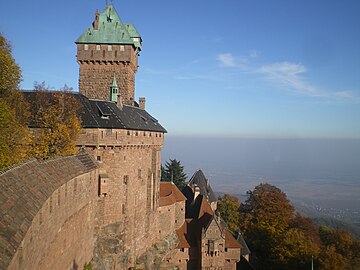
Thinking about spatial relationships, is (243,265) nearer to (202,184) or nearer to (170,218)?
(170,218)

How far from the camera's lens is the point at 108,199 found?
74.4ft

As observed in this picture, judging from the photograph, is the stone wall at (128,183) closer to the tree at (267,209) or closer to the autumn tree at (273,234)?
the autumn tree at (273,234)

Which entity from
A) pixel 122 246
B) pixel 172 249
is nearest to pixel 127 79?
pixel 122 246

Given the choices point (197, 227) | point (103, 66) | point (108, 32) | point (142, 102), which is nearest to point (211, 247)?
point (197, 227)

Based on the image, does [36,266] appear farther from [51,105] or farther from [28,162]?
[51,105]

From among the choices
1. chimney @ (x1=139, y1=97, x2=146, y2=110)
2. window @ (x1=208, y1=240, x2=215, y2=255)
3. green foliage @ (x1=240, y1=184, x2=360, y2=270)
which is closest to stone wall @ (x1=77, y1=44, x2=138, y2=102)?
chimney @ (x1=139, y1=97, x2=146, y2=110)

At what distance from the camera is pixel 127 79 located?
96.9ft

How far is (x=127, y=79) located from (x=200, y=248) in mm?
17157

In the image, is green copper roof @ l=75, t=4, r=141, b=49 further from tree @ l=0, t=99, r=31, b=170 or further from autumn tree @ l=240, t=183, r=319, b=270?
autumn tree @ l=240, t=183, r=319, b=270

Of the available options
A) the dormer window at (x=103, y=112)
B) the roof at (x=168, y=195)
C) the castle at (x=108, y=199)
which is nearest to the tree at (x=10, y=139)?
→ the castle at (x=108, y=199)

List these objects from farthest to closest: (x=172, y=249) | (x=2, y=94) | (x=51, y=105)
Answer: (x=172, y=249) → (x=51, y=105) → (x=2, y=94)

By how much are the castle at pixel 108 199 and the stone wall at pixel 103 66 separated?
8 cm

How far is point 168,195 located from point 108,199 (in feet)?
40.8

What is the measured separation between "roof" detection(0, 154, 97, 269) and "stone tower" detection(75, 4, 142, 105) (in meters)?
17.2
